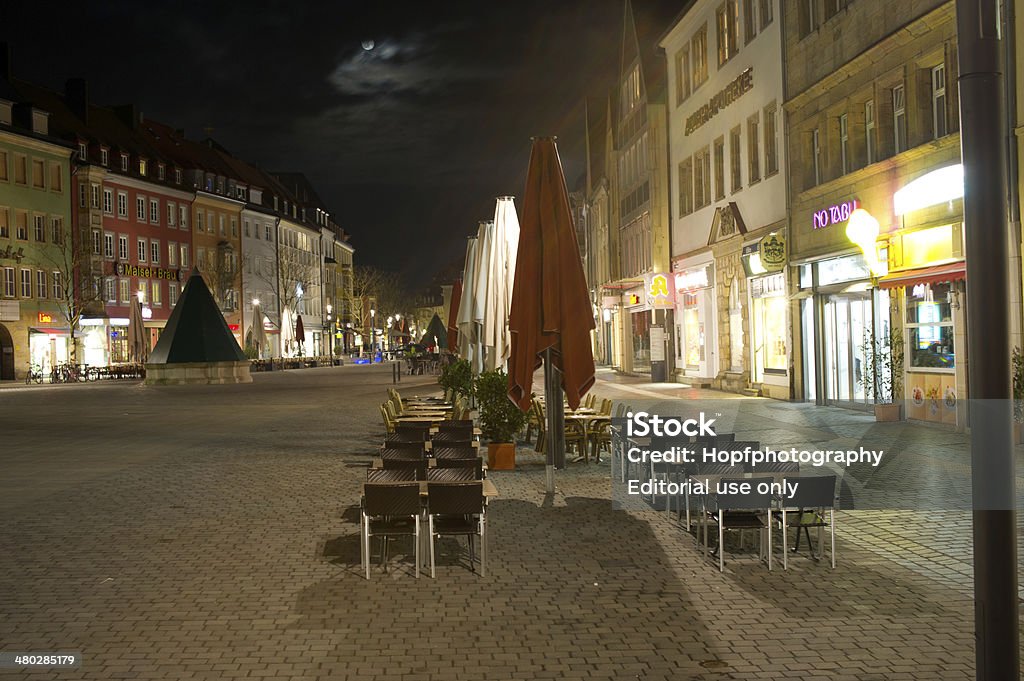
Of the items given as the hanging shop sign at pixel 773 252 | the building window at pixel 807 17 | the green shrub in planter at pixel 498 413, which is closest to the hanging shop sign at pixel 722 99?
the building window at pixel 807 17

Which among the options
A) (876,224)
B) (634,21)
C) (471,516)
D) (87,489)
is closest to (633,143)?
(634,21)

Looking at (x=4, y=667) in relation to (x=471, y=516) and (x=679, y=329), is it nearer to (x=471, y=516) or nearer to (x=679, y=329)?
(x=471, y=516)

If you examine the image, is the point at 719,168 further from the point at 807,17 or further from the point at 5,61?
the point at 5,61

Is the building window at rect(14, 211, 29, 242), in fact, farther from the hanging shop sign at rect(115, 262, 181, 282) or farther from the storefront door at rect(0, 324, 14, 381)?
the hanging shop sign at rect(115, 262, 181, 282)

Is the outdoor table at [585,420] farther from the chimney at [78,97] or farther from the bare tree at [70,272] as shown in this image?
the chimney at [78,97]

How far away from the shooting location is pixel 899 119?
69.0 ft

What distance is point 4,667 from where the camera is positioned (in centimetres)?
617

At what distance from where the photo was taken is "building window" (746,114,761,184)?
29.4 meters

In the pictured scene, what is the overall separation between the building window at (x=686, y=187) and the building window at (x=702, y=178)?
60 centimetres

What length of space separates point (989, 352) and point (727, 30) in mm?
29636

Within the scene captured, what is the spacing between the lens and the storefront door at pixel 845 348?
22750 mm

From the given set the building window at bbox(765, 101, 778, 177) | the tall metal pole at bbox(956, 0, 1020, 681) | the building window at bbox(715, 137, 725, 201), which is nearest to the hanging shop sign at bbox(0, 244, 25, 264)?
the building window at bbox(715, 137, 725, 201)

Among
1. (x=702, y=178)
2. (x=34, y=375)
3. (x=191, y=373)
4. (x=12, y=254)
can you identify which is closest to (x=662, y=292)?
(x=702, y=178)

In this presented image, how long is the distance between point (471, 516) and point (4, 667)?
4.15m
